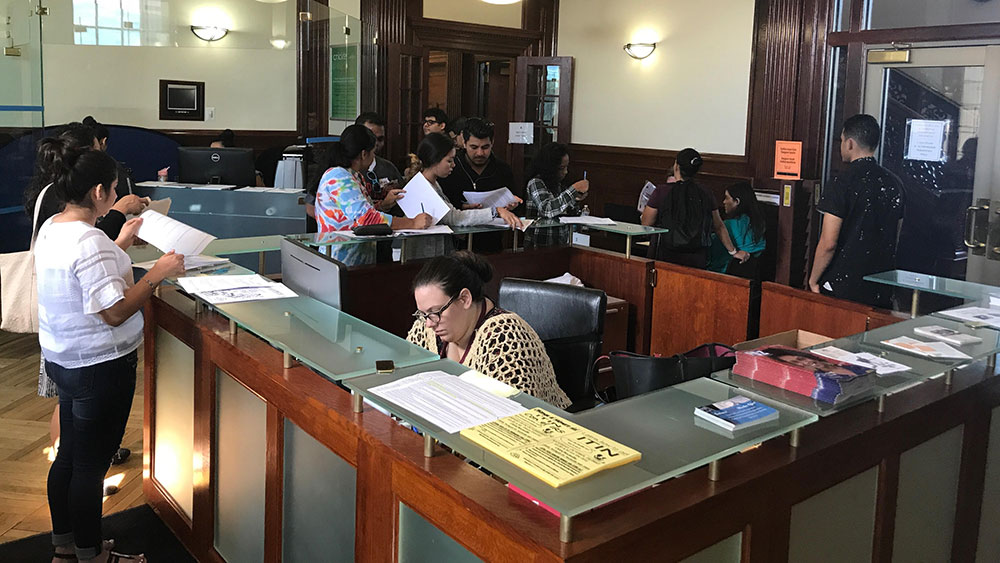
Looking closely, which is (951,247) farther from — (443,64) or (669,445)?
(443,64)

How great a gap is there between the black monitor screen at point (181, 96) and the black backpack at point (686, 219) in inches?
227

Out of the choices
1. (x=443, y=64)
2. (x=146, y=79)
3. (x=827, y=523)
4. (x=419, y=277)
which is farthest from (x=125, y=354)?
(x=443, y=64)

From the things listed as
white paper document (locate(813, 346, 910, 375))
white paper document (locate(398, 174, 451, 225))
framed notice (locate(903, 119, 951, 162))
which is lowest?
white paper document (locate(813, 346, 910, 375))

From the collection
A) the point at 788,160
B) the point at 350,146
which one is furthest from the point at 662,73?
the point at 350,146

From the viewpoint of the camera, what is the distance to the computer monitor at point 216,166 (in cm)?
660

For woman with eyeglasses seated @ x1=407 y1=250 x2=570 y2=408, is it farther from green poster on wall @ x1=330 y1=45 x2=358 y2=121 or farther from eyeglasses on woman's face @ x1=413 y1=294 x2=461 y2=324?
green poster on wall @ x1=330 y1=45 x2=358 y2=121

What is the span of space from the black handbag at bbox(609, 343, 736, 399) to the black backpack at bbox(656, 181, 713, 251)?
261 cm

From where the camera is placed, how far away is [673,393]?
75.4 inches

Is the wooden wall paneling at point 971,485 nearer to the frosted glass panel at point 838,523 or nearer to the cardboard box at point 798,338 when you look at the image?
the frosted glass panel at point 838,523

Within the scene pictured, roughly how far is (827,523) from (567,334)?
4.73ft

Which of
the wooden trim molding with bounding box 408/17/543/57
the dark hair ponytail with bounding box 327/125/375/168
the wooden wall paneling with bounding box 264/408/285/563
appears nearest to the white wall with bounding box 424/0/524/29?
the wooden trim molding with bounding box 408/17/543/57

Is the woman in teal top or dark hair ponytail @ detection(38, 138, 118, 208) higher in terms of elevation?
dark hair ponytail @ detection(38, 138, 118, 208)

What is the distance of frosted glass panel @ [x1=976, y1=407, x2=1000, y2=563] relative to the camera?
2.47 metres

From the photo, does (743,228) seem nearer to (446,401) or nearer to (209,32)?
(446,401)
